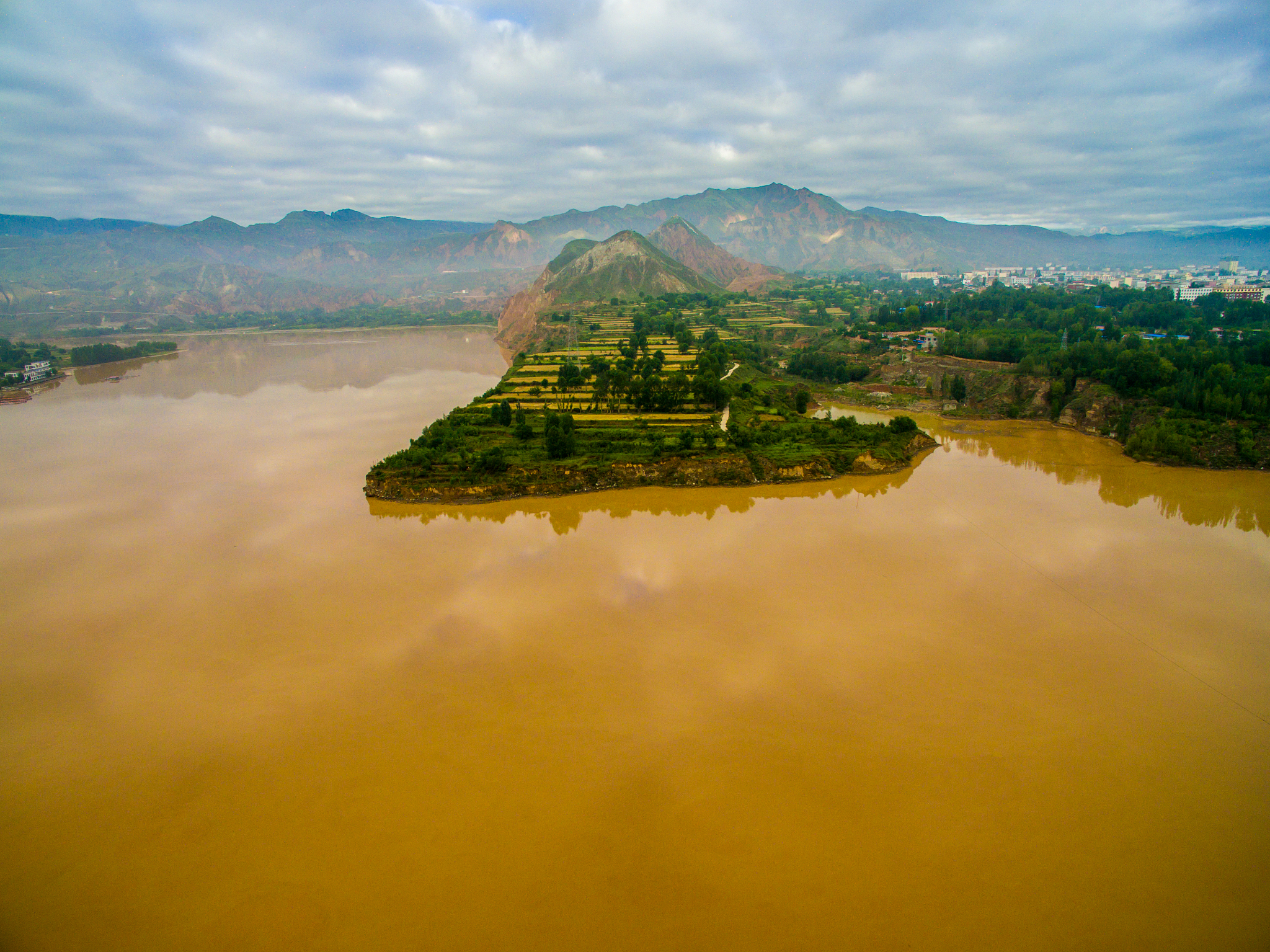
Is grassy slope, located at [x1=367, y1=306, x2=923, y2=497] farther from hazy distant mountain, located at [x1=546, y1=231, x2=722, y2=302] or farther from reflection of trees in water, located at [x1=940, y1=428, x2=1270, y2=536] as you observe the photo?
hazy distant mountain, located at [x1=546, y1=231, x2=722, y2=302]

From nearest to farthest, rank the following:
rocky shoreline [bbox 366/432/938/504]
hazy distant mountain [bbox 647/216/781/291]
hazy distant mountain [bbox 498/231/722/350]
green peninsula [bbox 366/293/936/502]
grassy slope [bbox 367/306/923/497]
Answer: rocky shoreline [bbox 366/432/938/504] → grassy slope [bbox 367/306/923/497] → green peninsula [bbox 366/293/936/502] → hazy distant mountain [bbox 498/231/722/350] → hazy distant mountain [bbox 647/216/781/291]

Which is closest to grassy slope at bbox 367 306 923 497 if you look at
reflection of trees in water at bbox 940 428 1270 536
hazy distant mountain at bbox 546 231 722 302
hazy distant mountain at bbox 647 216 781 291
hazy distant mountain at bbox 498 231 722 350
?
reflection of trees in water at bbox 940 428 1270 536

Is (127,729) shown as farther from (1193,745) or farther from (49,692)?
(1193,745)

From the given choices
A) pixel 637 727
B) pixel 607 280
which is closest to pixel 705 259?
pixel 607 280

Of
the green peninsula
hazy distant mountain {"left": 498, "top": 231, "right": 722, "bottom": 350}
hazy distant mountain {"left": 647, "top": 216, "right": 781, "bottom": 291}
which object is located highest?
hazy distant mountain {"left": 647, "top": 216, "right": 781, "bottom": 291}

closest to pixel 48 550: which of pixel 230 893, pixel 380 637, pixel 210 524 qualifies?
pixel 210 524
